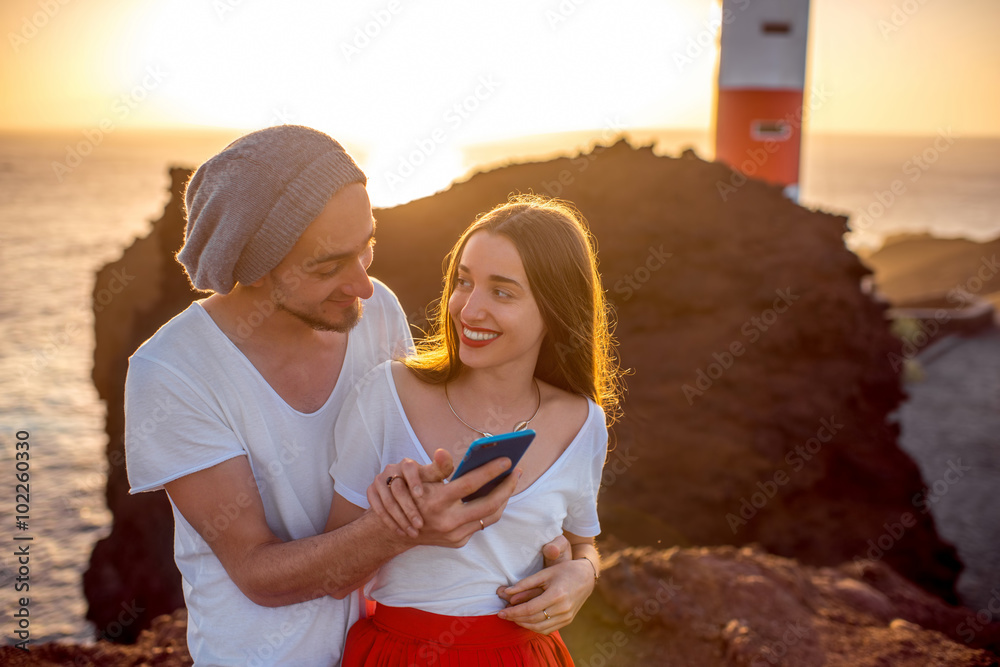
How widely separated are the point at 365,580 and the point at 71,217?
65.4 metres

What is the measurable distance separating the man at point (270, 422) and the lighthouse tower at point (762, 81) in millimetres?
16306

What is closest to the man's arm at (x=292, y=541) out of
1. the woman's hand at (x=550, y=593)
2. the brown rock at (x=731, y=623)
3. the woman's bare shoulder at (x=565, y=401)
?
the woman's hand at (x=550, y=593)

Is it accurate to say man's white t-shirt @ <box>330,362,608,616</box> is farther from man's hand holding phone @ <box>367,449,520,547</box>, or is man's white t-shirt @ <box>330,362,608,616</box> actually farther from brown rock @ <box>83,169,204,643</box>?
brown rock @ <box>83,169,204,643</box>

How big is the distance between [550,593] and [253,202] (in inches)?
69.6

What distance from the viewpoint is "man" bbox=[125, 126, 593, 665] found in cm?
236

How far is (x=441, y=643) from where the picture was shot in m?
2.51

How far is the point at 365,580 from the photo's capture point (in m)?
2.45

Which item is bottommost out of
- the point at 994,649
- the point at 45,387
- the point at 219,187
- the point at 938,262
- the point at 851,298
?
the point at 938,262

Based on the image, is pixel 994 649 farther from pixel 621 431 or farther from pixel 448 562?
pixel 448 562

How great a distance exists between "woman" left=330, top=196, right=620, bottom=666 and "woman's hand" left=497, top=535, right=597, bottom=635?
0.03 m

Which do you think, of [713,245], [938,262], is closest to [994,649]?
[713,245]

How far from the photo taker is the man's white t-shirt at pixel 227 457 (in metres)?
2.41

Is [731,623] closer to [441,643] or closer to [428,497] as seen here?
[441,643]

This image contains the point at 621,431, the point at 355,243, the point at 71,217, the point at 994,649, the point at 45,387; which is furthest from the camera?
the point at 71,217
